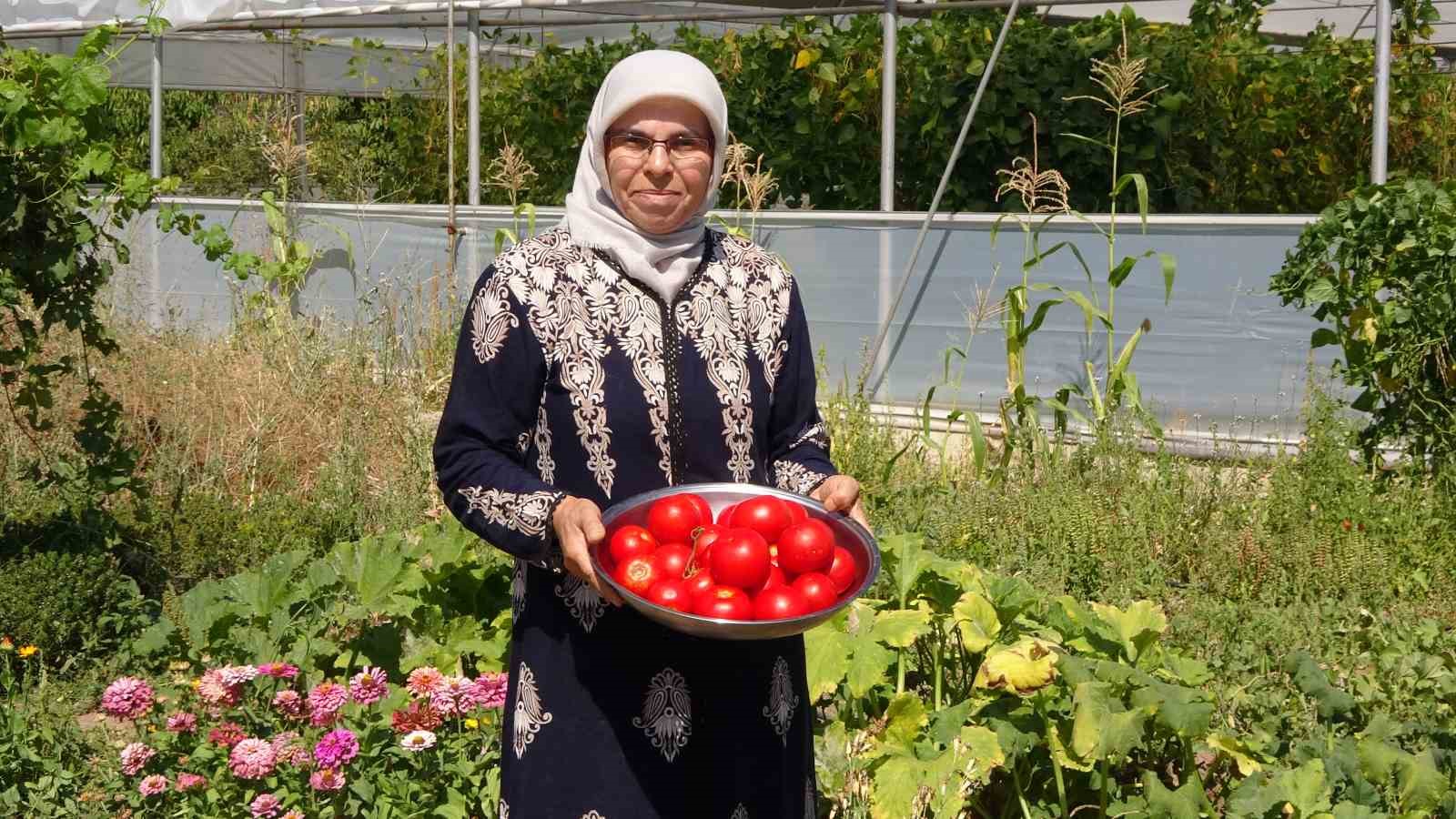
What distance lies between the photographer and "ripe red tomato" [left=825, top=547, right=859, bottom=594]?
2309 millimetres

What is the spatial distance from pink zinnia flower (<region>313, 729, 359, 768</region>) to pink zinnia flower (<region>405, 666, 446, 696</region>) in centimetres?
28

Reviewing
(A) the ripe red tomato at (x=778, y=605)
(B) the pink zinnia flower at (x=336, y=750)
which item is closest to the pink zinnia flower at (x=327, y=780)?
(B) the pink zinnia flower at (x=336, y=750)

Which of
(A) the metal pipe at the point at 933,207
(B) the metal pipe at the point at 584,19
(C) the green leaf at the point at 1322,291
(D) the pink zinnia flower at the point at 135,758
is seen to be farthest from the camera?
(B) the metal pipe at the point at 584,19

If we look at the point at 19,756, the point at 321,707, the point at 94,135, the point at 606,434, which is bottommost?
the point at 19,756

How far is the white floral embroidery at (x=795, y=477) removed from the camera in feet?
8.41

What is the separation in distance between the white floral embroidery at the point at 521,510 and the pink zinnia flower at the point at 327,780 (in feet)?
3.41

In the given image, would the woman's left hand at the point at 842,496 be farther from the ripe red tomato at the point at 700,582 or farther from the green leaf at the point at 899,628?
the green leaf at the point at 899,628

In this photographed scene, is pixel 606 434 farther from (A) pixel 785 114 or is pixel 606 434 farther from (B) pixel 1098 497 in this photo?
(A) pixel 785 114

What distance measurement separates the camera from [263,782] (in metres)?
3.29

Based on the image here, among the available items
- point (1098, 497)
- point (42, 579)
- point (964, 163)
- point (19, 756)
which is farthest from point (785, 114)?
point (19, 756)

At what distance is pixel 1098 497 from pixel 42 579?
3484mm

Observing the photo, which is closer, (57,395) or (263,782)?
(263,782)

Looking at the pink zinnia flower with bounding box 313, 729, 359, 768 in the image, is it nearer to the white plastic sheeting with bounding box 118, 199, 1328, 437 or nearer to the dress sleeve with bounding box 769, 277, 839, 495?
the dress sleeve with bounding box 769, 277, 839, 495

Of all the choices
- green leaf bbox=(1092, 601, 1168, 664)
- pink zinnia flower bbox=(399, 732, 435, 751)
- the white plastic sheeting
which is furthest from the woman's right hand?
the white plastic sheeting
